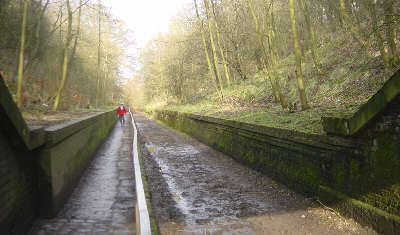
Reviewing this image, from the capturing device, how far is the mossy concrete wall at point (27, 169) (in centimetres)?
354

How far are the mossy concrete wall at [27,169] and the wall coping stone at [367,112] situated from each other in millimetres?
4228

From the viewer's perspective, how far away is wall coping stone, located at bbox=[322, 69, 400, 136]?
3525 mm

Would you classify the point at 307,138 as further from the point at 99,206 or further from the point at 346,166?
the point at 99,206

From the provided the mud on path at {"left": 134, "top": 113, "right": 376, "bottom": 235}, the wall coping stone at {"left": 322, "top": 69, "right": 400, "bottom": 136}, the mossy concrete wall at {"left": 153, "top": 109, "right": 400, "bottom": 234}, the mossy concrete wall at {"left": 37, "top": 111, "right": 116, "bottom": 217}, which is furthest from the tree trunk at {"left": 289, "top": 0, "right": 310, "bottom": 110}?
the mossy concrete wall at {"left": 37, "top": 111, "right": 116, "bottom": 217}

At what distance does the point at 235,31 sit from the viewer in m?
22.3

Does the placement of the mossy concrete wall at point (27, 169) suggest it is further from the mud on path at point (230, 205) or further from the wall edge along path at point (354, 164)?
the wall edge along path at point (354, 164)

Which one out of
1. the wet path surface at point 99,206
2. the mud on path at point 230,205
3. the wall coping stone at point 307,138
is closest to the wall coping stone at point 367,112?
the wall coping stone at point 307,138

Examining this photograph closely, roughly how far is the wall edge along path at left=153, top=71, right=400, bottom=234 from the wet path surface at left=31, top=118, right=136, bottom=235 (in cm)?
302

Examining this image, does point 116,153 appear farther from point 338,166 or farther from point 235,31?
point 235,31

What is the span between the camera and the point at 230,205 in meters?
5.22

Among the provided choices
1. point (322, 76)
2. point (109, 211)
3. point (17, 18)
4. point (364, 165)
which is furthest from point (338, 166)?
point (17, 18)

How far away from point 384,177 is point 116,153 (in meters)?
8.99

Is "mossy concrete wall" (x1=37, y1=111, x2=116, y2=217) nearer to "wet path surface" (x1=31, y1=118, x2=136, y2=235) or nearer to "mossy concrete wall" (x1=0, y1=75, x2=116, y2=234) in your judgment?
"mossy concrete wall" (x1=0, y1=75, x2=116, y2=234)

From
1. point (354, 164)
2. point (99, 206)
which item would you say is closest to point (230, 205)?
point (354, 164)
